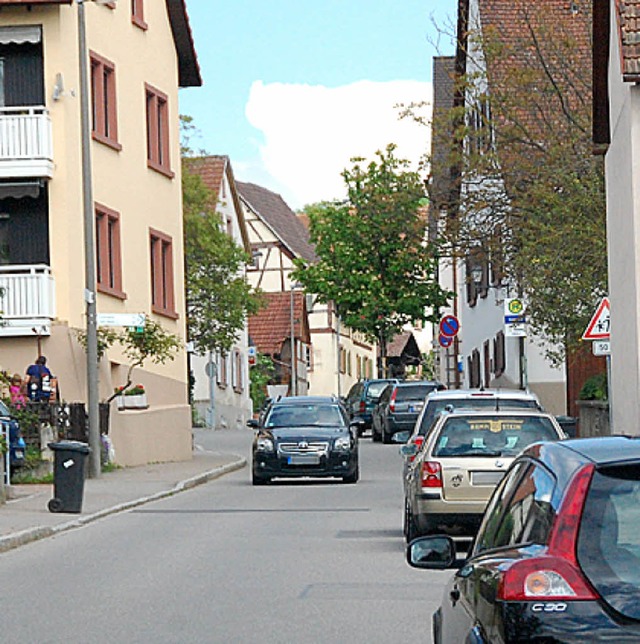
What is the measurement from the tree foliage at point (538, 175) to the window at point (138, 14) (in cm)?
1070

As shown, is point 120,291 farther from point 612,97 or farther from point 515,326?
point 612,97

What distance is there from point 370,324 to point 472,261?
30.9 metres

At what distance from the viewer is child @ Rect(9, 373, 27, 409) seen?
1127 inches

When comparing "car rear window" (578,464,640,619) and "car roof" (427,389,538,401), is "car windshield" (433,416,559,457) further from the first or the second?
"car rear window" (578,464,640,619)

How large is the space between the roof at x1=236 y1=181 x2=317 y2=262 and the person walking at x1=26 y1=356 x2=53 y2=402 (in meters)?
54.8

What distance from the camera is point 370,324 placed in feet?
202

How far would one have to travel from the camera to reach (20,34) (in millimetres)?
33094

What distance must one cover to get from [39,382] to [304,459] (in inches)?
244

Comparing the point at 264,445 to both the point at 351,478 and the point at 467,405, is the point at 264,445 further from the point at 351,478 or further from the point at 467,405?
the point at 467,405

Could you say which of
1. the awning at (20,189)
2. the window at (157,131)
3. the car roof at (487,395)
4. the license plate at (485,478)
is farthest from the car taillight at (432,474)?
the window at (157,131)

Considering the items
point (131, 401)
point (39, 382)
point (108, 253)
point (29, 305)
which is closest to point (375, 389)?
point (108, 253)

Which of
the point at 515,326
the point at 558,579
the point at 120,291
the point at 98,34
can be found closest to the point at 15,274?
the point at 120,291

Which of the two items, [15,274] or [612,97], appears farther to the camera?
[15,274]

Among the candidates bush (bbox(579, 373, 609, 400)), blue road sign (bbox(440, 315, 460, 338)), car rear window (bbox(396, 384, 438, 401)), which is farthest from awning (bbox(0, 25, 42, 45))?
car rear window (bbox(396, 384, 438, 401))
